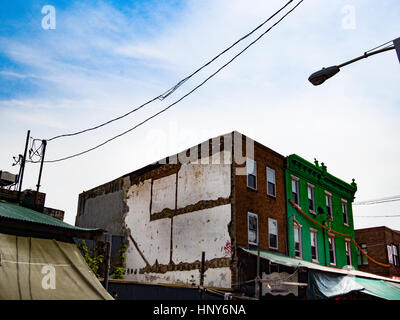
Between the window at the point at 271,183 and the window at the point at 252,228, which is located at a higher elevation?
the window at the point at 271,183

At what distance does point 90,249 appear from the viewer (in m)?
21.7

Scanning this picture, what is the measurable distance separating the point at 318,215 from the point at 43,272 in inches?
778

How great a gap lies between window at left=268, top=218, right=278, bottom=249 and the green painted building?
113 centimetres

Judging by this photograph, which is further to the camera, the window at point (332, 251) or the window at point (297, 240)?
the window at point (332, 251)

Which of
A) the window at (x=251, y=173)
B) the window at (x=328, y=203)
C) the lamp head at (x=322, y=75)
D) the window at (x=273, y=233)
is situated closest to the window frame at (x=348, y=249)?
the window at (x=328, y=203)

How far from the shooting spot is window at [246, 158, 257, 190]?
20.8m

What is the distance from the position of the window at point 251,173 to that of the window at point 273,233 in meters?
2.24

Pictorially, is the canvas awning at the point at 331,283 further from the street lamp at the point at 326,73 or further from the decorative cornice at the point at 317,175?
the street lamp at the point at 326,73

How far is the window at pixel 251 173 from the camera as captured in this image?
2080 centimetres

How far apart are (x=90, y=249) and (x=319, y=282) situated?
12.3 meters

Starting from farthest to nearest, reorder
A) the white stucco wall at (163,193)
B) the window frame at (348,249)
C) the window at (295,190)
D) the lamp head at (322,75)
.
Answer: the window frame at (348,249), the window at (295,190), the white stucco wall at (163,193), the lamp head at (322,75)
